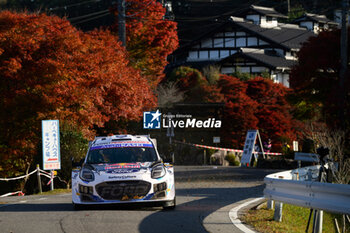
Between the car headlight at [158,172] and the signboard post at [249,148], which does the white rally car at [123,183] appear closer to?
the car headlight at [158,172]

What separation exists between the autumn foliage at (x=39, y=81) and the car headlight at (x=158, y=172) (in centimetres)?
1030

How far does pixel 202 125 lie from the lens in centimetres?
4431

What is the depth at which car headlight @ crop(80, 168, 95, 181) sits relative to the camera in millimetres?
12422

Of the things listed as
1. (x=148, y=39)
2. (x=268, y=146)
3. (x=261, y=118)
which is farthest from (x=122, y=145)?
(x=261, y=118)

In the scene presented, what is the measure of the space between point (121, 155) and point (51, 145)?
751 cm

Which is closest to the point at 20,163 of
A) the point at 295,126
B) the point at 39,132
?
the point at 39,132

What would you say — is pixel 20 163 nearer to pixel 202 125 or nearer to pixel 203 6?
pixel 202 125

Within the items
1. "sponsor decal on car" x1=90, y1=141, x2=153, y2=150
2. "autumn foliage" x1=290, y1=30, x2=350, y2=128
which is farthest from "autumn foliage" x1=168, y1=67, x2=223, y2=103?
"sponsor decal on car" x1=90, y1=141, x2=153, y2=150

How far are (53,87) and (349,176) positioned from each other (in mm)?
11051

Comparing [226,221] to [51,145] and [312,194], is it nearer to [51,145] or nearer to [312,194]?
[312,194]

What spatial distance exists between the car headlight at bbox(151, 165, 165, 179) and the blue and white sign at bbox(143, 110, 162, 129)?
27.3 meters

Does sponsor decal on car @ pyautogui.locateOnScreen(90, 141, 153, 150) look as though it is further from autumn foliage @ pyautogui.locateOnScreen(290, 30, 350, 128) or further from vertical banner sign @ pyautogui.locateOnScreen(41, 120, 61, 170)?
autumn foliage @ pyautogui.locateOnScreen(290, 30, 350, 128)

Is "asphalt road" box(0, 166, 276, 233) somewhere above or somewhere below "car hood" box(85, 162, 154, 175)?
below

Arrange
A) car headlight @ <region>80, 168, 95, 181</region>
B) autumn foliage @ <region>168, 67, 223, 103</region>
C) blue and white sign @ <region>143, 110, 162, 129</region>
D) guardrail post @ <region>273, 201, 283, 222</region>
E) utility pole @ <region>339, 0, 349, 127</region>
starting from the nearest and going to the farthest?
guardrail post @ <region>273, 201, 283, 222</region> < car headlight @ <region>80, 168, 95, 181</region> < utility pole @ <region>339, 0, 349, 127</region> < blue and white sign @ <region>143, 110, 162, 129</region> < autumn foliage @ <region>168, 67, 223, 103</region>
